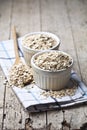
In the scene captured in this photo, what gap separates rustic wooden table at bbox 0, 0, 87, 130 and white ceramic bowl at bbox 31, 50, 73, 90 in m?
0.12

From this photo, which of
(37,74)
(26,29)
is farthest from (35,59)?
(26,29)

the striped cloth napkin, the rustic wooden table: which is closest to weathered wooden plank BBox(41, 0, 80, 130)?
the rustic wooden table

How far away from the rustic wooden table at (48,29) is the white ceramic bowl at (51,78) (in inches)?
4.7

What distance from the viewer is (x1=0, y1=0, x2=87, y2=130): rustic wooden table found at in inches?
47.9

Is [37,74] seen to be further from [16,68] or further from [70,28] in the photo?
[70,28]

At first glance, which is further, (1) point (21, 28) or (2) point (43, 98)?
(1) point (21, 28)

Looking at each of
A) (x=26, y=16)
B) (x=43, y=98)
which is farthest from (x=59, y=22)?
(x=43, y=98)

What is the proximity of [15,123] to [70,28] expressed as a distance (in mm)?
924

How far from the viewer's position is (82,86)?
1.37 meters

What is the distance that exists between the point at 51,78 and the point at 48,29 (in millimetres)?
704

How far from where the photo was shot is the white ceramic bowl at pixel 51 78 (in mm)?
1302

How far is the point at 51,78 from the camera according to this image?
1.31 meters

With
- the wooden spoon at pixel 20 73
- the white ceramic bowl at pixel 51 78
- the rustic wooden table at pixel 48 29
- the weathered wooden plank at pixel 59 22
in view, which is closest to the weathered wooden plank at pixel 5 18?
the rustic wooden table at pixel 48 29

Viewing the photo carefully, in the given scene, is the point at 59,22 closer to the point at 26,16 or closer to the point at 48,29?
the point at 48,29
